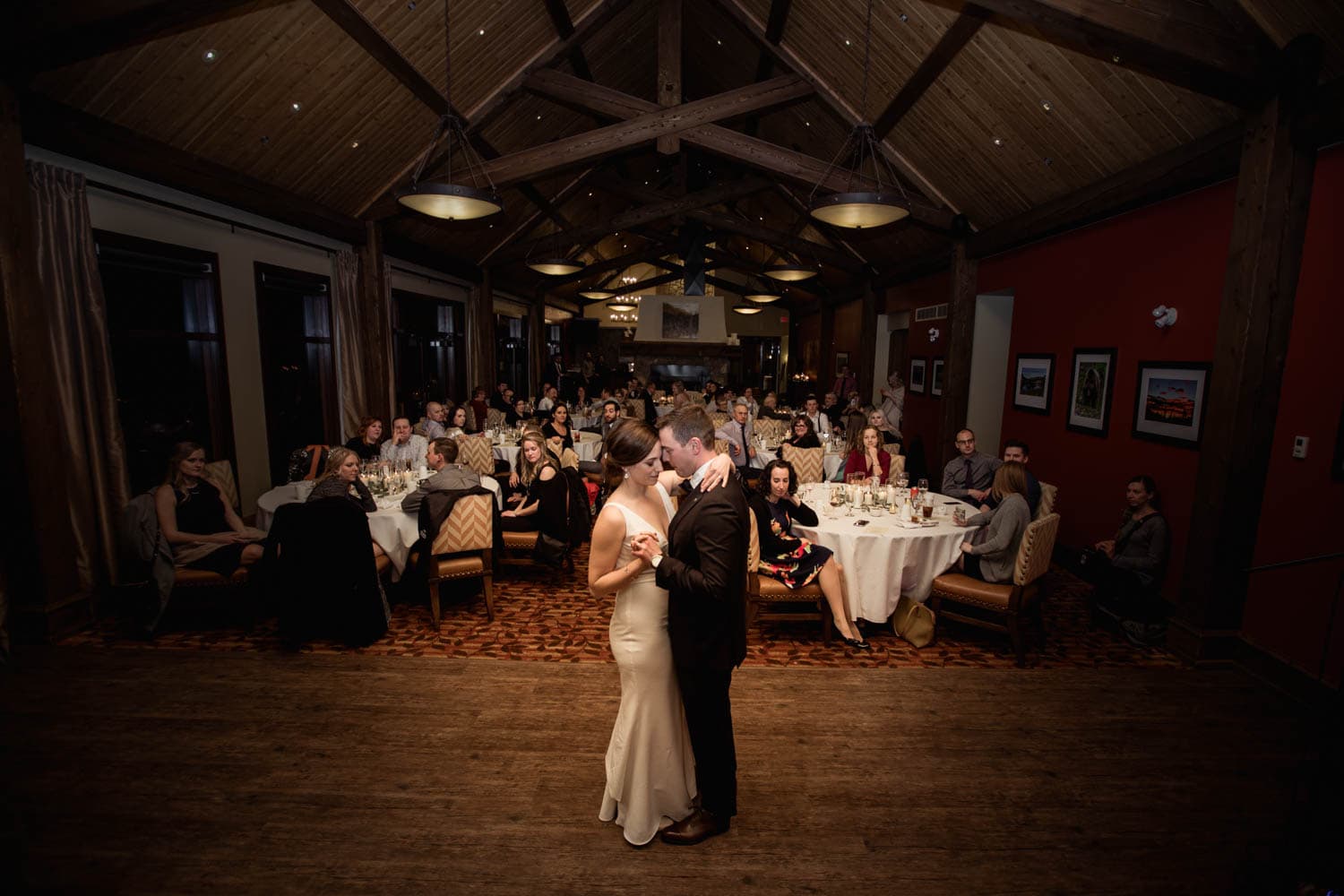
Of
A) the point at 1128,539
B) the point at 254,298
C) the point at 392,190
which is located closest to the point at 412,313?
the point at 392,190

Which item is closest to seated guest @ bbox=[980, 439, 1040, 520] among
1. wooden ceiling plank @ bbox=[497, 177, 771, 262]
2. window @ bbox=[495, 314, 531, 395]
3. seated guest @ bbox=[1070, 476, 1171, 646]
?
seated guest @ bbox=[1070, 476, 1171, 646]

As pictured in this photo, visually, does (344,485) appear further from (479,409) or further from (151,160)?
(479,409)

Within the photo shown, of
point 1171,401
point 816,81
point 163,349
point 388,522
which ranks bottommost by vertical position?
point 388,522

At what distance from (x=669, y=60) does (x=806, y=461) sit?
507 centimetres

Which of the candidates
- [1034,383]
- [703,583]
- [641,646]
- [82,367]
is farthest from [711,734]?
[1034,383]

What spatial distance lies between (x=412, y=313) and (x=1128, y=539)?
35.4 ft

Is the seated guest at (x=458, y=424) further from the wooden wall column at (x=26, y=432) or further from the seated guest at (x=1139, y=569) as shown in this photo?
the seated guest at (x=1139, y=569)

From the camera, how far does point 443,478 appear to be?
4.51 metres

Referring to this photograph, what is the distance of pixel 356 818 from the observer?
8.39 ft

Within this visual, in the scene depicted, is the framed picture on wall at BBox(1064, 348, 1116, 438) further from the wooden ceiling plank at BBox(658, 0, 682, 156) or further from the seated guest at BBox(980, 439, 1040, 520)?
the wooden ceiling plank at BBox(658, 0, 682, 156)

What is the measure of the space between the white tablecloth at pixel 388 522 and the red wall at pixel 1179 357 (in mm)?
5058

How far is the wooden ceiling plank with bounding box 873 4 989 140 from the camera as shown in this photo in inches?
192

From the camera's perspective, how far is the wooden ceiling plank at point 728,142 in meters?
7.31

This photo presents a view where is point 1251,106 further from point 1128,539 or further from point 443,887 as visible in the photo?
point 443,887
